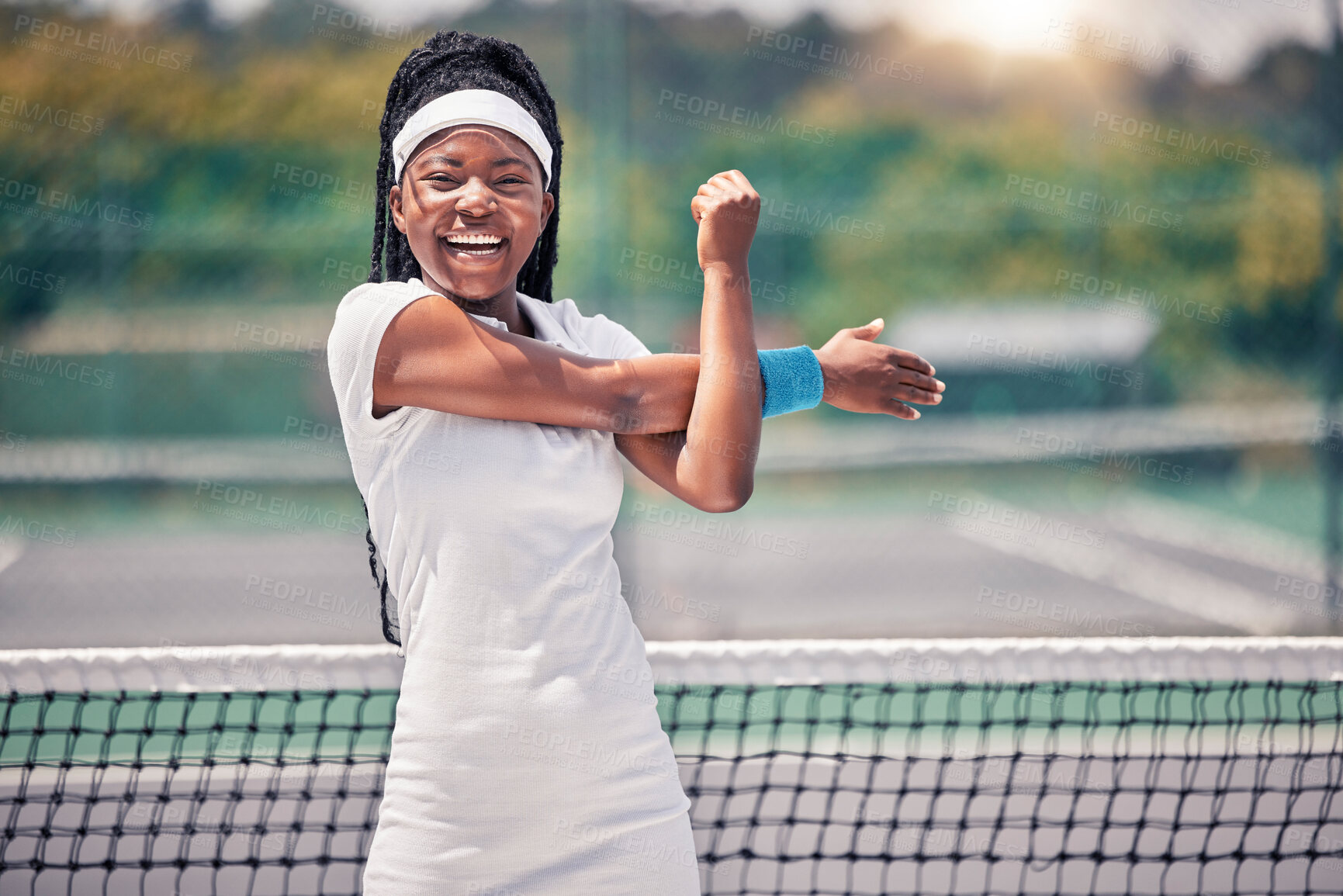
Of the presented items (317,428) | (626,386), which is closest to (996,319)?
(317,428)

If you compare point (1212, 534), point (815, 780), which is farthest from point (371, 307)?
point (1212, 534)

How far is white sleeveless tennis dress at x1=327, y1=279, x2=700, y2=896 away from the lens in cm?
120

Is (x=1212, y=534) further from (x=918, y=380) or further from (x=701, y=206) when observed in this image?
(x=701, y=206)

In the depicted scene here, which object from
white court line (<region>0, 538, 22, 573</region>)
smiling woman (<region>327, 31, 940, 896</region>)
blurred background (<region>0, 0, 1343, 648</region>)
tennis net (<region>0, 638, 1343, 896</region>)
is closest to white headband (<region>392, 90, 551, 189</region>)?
smiling woman (<region>327, 31, 940, 896</region>)

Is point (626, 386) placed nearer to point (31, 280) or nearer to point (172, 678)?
point (172, 678)

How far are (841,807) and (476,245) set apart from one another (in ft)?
8.90

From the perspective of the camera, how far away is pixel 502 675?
47.4 inches

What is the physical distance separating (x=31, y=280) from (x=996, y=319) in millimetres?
8094

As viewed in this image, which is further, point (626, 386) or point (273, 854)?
point (273, 854)

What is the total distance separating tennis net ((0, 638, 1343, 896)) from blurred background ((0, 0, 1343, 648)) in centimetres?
239

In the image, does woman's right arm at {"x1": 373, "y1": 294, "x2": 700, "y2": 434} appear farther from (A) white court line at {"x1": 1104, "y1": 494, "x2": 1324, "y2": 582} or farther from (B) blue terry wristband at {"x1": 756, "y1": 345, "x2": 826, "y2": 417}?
(A) white court line at {"x1": 1104, "y1": 494, "x2": 1324, "y2": 582}

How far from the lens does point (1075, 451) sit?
27.9 feet

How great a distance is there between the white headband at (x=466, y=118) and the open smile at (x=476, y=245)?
0.39ft

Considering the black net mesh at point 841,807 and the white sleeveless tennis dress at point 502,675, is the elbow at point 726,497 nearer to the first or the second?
the white sleeveless tennis dress at point 502,675
